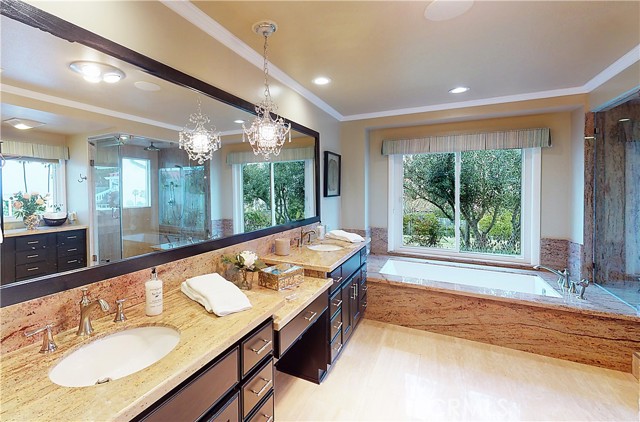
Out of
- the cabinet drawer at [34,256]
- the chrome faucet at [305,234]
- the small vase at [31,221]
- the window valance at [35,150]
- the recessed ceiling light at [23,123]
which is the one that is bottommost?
the chrome faucet at [305,234]

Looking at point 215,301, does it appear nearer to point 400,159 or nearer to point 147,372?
point 147,372

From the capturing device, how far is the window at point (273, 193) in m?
2.19

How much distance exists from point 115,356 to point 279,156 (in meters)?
Answer: 1.90

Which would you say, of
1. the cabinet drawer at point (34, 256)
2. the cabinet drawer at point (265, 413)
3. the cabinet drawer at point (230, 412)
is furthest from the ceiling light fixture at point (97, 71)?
the cabinet drawer at point (265, 413)

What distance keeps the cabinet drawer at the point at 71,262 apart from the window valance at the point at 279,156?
3.53 feet

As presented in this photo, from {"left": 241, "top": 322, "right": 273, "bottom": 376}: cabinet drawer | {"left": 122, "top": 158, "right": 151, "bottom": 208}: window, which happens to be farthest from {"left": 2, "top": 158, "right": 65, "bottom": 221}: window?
{"left": 241, "top": 322, "right": 273, "bottom": 376}: cabinet drawer

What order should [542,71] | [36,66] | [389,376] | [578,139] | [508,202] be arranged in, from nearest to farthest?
[36,66]
[389,376]
[542,71]
[578,139]
[508,202]

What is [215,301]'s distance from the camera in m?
1.31

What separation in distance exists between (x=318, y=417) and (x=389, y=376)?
2.24 ft

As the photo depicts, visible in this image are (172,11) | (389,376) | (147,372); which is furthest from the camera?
(389,376)

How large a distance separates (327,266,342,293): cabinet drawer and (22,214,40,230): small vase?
1608 mm

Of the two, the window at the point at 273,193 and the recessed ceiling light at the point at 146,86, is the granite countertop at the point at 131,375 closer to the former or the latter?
the window at the point at 273,193

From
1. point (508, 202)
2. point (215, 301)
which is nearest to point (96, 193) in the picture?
point (215, 301)

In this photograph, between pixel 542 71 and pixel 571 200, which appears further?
pixel 571 200
